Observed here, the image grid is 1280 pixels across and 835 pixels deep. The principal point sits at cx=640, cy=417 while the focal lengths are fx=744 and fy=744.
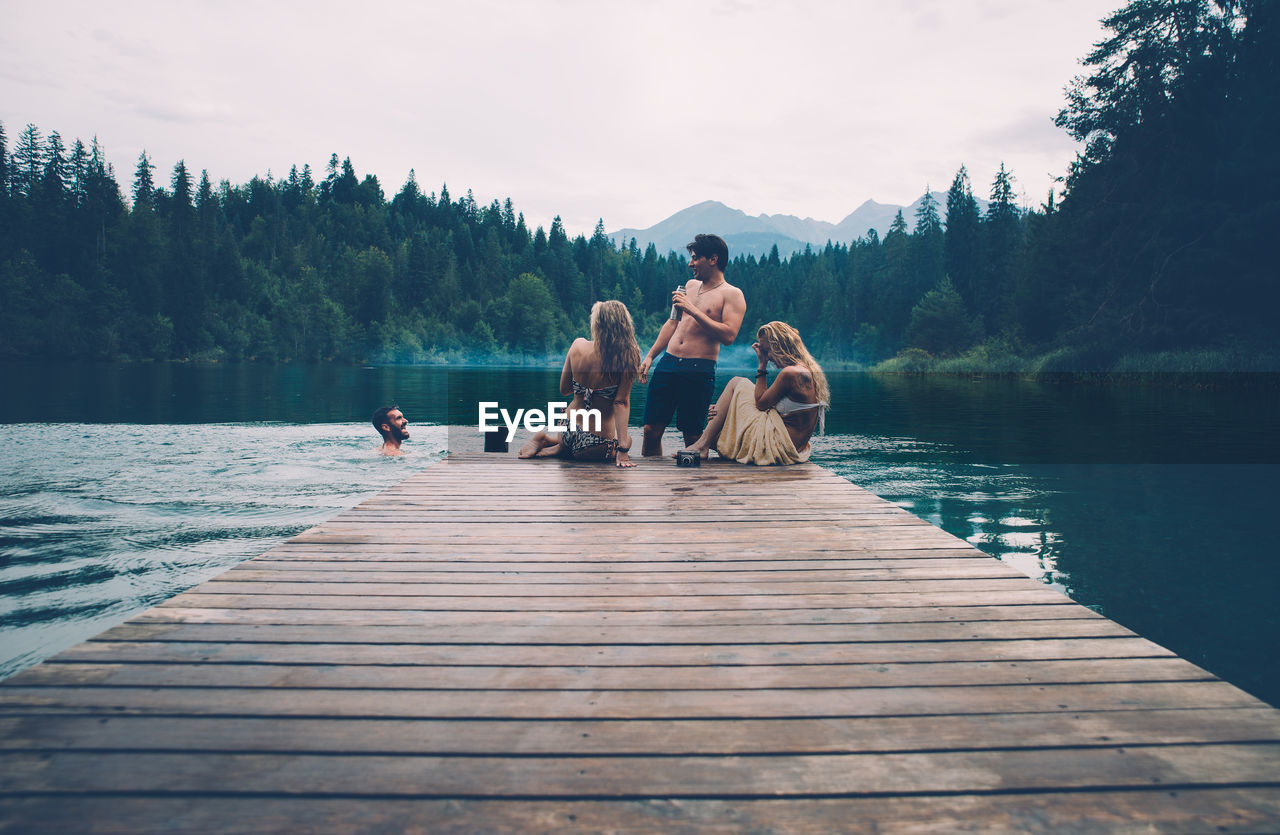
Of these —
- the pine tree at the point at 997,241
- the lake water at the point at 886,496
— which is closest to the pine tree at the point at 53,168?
the lake water at the point at 886,496

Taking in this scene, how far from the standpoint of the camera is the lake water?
5980mm

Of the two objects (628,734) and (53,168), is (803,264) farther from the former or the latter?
(628,734)

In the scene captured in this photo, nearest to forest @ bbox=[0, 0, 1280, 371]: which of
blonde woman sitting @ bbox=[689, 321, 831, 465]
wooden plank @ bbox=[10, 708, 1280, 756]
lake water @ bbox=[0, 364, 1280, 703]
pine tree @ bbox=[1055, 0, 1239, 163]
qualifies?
pine tree @ bbox=[1055, 0, 1239, 163]

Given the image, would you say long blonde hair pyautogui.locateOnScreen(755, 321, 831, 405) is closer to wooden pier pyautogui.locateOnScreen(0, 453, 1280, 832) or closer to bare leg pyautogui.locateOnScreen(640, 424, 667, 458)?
bare leg pyautogui.locateOnScreen(640, 424, 667, 458)

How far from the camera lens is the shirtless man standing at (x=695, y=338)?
7352mm

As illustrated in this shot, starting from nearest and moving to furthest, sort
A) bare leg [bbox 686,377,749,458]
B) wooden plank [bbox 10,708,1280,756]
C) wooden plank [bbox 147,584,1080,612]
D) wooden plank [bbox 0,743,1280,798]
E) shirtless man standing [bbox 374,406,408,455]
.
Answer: wooden plank [bbox 0,743,1280,798] < wooden plank [bbox 10,708,1280,756] < wooden plank [bbox 147,584,1080,612] < bare leg [bbox 686,377,749,458] < shirtless man standing [bbox 374,406,408,455]

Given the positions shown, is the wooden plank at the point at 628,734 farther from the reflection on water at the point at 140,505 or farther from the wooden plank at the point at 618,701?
the reflection on water at the point at 140,505

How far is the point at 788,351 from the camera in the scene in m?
7.64

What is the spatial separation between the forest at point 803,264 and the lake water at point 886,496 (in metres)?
15.6

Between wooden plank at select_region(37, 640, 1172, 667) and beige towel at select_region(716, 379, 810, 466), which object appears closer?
wooden plank at select_region(37, 640, 1172, 667)

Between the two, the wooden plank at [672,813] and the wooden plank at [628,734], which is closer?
the wooden plank at [672,813]

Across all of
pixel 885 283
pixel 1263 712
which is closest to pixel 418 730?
pixel 1263 712

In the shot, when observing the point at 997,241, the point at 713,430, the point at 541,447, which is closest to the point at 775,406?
the point at 713,430

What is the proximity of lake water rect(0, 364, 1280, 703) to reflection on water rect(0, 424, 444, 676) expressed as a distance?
0.03m
